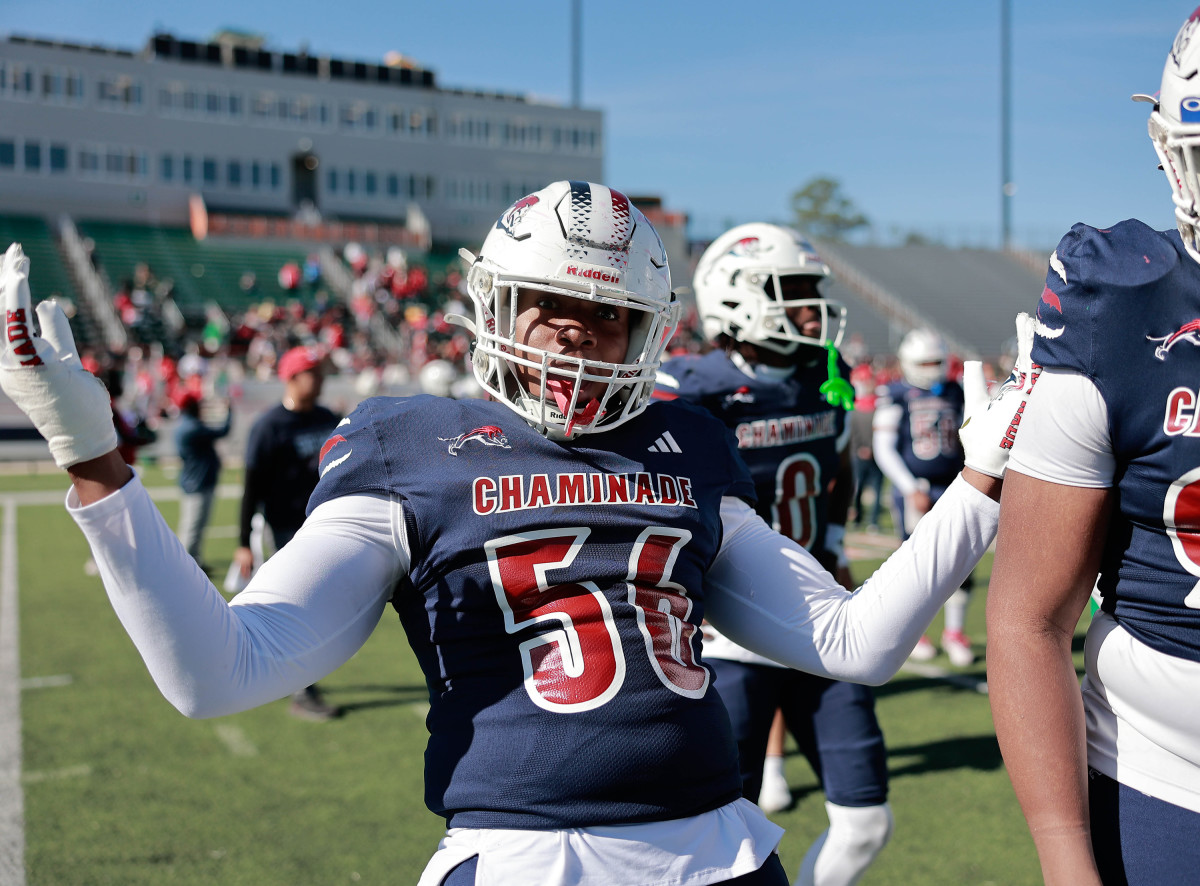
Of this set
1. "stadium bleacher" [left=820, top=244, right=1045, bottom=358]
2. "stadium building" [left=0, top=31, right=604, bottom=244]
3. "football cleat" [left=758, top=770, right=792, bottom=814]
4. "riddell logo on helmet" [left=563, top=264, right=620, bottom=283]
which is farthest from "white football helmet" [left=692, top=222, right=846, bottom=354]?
"stadium building" [left=0, top=31, right=604, bottom=244]

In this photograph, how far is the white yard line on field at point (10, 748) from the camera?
415 cm

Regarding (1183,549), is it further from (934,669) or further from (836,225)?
(836,225)

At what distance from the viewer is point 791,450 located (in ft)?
12.4

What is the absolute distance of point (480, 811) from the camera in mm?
1728

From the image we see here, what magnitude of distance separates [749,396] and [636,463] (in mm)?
1912

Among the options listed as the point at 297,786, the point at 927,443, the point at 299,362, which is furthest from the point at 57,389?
the point at 927,443

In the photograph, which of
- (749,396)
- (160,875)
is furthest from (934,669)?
(160,875)

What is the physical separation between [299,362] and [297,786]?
8.24 feet

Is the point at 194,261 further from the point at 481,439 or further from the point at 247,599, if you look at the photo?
the point at 247,599

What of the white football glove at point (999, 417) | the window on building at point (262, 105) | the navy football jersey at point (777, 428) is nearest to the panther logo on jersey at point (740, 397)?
the navy football jersey at point (777, 428)

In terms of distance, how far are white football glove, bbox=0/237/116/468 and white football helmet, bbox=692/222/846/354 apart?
2.71 metres

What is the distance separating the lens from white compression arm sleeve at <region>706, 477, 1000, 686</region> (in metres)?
1.87

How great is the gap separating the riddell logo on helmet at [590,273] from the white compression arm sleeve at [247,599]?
1.73ft

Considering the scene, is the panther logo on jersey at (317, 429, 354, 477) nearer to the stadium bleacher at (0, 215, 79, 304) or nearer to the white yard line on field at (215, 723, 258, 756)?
the white yard line on field at (215, 723, 258, 756)
